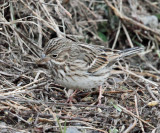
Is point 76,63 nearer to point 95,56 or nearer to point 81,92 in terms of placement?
point 95,56

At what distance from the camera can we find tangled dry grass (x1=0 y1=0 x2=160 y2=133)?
4.39 metres

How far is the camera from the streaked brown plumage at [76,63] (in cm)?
488

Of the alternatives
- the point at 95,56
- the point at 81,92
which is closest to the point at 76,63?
the point at 95,56

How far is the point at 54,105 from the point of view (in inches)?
184

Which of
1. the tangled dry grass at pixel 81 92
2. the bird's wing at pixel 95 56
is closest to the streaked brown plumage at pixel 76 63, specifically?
the bird's wing at pixel 95 56

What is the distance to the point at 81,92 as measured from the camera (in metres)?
5.58

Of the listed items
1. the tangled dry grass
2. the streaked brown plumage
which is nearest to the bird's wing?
the streaked brown plumage

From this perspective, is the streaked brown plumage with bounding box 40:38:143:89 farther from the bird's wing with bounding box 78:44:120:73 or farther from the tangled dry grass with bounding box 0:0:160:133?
the tangled dry grass with bounding box 0:0:160:133

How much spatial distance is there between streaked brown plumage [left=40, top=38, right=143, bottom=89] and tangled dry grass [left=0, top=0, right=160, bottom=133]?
1.07ft

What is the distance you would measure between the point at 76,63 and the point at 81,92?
0.66m

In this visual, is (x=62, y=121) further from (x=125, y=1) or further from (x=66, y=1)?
(x=125, y=1)

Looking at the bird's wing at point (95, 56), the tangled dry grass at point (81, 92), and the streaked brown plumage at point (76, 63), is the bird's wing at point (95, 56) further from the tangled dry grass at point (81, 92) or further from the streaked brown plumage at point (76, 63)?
the tangled dry grass at point (81, 92)

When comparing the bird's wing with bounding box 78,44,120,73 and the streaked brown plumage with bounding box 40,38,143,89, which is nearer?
the streaked brown plumage with bounding box 40,38,143,89

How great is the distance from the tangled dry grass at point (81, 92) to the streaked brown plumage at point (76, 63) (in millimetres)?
325
